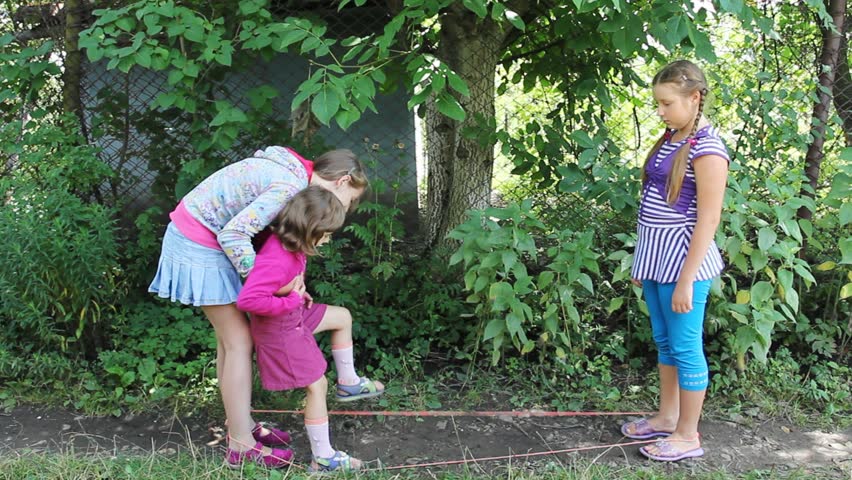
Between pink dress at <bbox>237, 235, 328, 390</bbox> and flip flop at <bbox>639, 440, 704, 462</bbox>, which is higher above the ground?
pink dress at <bbox>237, 235, 328, 390</bbox>

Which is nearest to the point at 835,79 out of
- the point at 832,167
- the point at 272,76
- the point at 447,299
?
the point at 832,167

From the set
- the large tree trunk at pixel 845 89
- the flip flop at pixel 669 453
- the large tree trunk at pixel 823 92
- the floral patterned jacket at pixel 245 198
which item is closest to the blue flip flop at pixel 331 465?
the floral patterned jacket at pixel 245 198

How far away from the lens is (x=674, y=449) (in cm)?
315

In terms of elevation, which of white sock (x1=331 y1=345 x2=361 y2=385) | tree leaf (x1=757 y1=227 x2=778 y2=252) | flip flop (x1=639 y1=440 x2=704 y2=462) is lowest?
flip flop (x1=639 y1=440 x2=704 y2=462)

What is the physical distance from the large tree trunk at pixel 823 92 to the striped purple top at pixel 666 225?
1440 mm

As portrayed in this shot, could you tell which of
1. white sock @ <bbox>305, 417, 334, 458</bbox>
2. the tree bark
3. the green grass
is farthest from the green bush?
white sock @ <bbox>305, 417, 334, 458</bbox>

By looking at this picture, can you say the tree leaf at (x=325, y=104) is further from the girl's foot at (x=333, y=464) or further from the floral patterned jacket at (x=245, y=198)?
the girl's foot at (x=333, y=464)

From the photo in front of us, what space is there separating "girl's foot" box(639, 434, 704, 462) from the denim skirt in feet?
6.07

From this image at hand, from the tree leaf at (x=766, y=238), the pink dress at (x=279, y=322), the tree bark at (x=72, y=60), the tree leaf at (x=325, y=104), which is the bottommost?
the pink dress at (x=279, y=322)

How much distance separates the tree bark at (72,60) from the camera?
430 cm

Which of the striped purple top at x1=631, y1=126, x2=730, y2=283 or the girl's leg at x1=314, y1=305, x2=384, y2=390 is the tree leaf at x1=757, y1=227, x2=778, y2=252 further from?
the girl's leg at x1=314, y1=305, x2=384, y2=390

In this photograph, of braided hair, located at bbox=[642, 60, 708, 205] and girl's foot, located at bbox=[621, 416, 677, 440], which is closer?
braided hair, located at bbox=[642, 60, 708, 205]

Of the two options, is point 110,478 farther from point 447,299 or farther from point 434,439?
point 447,299

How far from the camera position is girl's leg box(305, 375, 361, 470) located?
2.96 metres
